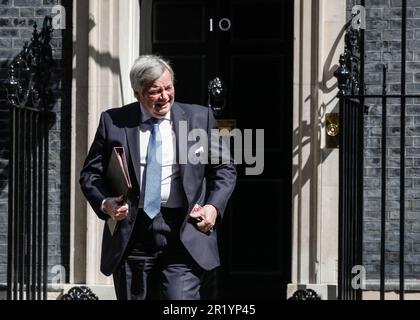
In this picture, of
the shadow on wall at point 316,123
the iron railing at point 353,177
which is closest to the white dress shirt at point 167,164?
the iron railing at point 353,177

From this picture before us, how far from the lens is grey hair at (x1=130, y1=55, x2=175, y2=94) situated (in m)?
5.53

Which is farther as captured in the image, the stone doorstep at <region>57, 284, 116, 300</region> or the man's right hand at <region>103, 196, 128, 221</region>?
the stone doorstep at <region>57, 284, 116, 300</region>

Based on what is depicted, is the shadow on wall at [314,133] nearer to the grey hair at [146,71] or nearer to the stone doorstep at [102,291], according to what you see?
the stone doorstep at [102,291]

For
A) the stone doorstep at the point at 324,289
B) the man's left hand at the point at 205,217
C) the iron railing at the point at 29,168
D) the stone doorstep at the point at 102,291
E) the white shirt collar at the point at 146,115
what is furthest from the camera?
the stone doorstep at the point at 102,291

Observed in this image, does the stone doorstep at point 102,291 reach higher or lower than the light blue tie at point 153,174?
lower

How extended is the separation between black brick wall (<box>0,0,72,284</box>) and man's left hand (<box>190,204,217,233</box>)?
96.3 inches

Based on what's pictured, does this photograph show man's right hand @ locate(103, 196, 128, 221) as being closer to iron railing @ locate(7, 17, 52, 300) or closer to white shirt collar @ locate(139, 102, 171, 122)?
white shirt collar @ locate(139, 102, 171, 122)

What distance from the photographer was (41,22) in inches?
305

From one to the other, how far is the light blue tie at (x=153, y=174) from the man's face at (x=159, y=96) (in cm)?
8

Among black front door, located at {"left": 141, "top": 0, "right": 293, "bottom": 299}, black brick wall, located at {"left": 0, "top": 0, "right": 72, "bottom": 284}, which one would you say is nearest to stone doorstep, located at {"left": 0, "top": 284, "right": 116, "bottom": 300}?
black brick wall, located at {"left": 0, "top": 0, "right": 72, "bottom": 284}

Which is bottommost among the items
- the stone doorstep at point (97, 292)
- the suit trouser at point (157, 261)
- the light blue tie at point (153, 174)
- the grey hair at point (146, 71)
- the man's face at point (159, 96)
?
the stone doorstep at point (97, 292)

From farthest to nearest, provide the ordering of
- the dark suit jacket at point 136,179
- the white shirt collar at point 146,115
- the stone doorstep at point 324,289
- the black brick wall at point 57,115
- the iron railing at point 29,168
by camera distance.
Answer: the black brick wall at point 57,115, the stone doorstep at point 324,289, the iron railing at point 29,168, the white shirt collar at point 146,115, the dark suit jacket at point 136,179

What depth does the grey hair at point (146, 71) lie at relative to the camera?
553 centimetres

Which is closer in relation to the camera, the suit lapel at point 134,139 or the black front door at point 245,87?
the suit lapel at point 134,139
